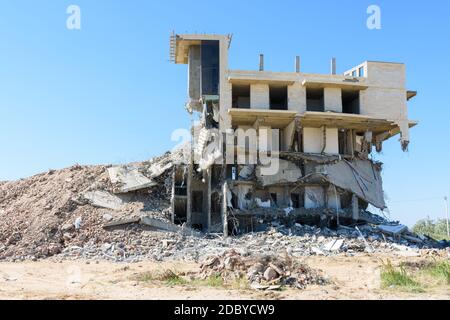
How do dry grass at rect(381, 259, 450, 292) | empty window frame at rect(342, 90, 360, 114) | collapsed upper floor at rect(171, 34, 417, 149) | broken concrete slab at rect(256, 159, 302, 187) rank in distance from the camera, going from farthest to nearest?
empty window frame at rect(342, 90, 360, 114) → collapsed upper floor at rect(171, 34, 417, 149) → broken concrete slab at rect(256, 159, 302, 187) → dry grass at rect(381, 259, 450, 292)

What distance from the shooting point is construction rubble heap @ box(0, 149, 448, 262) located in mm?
21984

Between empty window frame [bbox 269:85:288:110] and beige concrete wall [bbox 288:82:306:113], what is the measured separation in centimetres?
76

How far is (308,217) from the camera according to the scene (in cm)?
2831

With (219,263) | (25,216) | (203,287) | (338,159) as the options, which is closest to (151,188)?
(25,216)

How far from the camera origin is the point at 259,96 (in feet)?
94.9

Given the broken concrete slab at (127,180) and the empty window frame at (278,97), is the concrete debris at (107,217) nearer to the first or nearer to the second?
the broken concrete slab at (127,180)

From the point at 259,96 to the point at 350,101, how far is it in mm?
6718

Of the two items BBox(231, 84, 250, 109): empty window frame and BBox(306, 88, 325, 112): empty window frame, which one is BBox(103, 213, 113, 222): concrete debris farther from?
BBox(306, 88, 325, 112): empty window frame

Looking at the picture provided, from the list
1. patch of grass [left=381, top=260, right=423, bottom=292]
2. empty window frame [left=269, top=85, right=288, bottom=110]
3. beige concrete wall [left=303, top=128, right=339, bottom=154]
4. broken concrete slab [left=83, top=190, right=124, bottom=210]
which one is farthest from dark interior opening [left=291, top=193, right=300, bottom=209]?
patch of grass [left=381, top=260, right=423, bottom=292]

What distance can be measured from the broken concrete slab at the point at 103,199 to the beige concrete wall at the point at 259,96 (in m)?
9.41

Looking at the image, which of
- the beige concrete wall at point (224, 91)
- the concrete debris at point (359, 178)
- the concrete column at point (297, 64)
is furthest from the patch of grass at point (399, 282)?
the concrete column at point (297, 64)

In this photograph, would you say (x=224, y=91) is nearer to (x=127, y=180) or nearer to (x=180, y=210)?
(x=180, y=210)

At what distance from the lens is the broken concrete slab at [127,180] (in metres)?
26.9

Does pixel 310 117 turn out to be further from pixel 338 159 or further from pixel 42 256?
pixel 42 256
